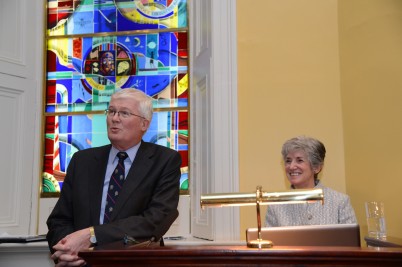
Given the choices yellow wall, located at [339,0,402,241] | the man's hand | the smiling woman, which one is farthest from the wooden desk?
yellow wall, located at [339,0,402,241]

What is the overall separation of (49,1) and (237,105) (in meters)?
2.12

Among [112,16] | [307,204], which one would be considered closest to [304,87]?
[307,204]

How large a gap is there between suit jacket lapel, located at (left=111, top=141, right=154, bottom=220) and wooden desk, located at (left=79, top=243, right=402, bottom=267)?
3.55 feet

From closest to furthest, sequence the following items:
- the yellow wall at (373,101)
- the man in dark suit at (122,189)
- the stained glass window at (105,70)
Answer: the man in dark suit at (122,189) < the yellow wall at (373,101) < the stained glass window at (105,70)

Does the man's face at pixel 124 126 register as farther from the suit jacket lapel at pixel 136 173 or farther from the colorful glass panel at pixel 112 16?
the colorful glass panel at pixel 112 16

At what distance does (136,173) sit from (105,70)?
2.15m

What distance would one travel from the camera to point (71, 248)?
248 cm

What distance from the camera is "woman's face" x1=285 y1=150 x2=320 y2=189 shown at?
3.16 metres

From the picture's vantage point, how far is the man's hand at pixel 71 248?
2.48 meters

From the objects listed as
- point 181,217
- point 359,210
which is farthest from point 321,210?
point 181,217

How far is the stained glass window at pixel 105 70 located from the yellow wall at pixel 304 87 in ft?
2.56

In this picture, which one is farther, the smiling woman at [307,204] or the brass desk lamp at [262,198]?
the smiling woman at [307,204]

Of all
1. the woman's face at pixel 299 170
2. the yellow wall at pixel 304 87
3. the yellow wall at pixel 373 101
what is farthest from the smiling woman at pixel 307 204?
the yellow wall at pixel 304 87

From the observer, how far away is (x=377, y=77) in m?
3.46
